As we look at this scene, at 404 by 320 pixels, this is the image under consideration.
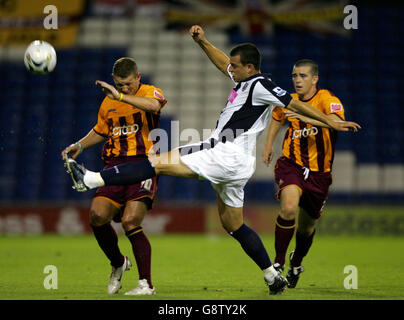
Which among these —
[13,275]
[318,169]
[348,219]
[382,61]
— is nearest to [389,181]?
[348,219]

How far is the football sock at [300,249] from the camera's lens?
20.4 ft

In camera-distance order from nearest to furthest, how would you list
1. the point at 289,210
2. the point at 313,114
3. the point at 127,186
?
1. the point at 313,114
2. the point at 127,186
3. the point at 289,210

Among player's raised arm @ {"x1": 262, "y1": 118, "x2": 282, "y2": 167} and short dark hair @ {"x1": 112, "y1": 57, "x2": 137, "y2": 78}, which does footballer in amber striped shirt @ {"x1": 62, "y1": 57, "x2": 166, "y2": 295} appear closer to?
short dark hair @ {"x1": 112, "y1": 57, "x2": 137, "y2": 78}

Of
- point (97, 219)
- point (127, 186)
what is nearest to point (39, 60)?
point (127, 186)

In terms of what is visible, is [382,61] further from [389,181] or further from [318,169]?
[318,169]

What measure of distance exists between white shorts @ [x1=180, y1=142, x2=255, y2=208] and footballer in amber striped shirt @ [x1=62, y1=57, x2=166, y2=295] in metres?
0.68

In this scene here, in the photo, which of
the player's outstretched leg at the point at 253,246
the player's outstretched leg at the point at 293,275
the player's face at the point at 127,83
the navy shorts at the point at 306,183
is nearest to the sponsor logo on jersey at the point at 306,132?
the navy shorts at the point at 306,183

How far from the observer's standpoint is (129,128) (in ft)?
19.1

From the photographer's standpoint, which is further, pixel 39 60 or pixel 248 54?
pixel 39 60

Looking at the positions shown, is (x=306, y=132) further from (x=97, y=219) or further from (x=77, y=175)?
(x=77, y=175)

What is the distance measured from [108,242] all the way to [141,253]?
1.29 feet

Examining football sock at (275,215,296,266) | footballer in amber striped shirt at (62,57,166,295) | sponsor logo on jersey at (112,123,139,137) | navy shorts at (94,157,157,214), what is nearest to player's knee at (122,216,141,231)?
footballer in amber striped shirt at (62,57,166,295)

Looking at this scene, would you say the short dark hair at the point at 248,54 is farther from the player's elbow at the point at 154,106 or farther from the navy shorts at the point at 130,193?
the navy shorts at the point at 130,193

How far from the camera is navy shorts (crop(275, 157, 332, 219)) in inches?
245
